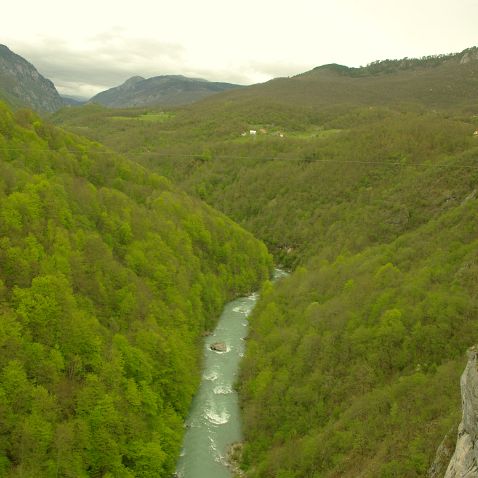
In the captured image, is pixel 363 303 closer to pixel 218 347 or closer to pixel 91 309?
pixel 218 347

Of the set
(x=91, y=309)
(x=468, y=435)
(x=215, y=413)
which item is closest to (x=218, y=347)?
(x=215, y=413)

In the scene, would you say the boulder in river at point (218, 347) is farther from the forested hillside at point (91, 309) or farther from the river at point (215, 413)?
the forested hillside at point (91, 309)

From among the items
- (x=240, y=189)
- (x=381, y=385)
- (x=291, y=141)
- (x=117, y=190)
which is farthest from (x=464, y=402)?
(x=291, y=141)

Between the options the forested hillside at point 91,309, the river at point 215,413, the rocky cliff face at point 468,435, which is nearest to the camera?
the rocky cliff face at point 468,435

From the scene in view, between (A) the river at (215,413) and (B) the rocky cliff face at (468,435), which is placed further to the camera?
(A) the river at (215,413)

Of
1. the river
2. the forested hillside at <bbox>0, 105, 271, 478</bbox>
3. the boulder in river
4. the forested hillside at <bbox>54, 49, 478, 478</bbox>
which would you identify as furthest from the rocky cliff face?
the boulder in river

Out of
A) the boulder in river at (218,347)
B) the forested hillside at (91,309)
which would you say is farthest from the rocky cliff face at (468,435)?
the boulder in river at (218,347)

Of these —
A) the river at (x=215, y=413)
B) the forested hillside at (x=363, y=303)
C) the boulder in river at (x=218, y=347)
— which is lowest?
the river at (x=215, y=413)
